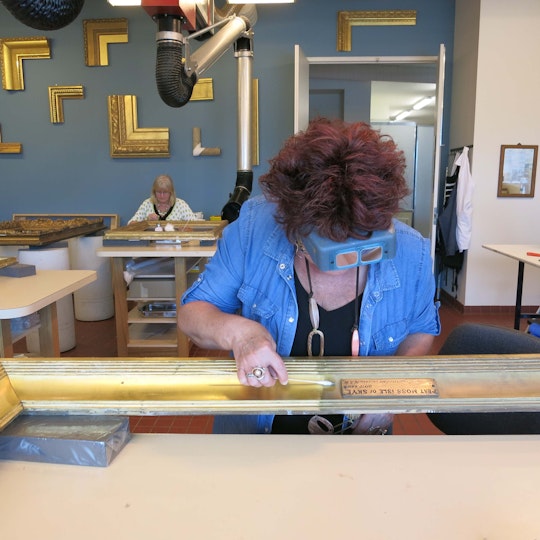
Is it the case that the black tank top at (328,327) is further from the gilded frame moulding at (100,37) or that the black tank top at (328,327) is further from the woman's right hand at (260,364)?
the gilded frame moulding at (100,37)

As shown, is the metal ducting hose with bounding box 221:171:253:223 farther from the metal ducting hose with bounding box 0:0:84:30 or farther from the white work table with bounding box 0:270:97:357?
the metal ducting hose with bounding box 0:0:84:30

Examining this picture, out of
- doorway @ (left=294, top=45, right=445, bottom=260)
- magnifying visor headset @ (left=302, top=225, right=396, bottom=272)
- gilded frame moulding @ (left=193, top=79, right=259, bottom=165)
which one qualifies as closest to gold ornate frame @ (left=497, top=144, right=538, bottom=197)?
doorway @ (left=294, top=45, right=445, bottom=260)

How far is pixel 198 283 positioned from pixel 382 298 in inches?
18.9

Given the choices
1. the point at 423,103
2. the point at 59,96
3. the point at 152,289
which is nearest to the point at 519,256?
the point at 152,289

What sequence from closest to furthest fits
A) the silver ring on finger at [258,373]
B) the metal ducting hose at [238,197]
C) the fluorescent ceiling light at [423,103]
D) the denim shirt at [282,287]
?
1. the silver ring on finger at [258,373]
2. the denim shirt at [282,287]
3. the metal ducting hose at [238,197]
4. the fluorescent ceiling light at [423,103]

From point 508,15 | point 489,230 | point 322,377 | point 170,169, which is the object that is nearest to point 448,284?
point 489,230

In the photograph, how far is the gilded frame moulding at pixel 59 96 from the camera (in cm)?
527

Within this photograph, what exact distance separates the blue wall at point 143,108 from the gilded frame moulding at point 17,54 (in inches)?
2.8

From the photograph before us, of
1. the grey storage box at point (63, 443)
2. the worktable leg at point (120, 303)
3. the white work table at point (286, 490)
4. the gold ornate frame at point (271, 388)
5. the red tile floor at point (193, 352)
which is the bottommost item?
the red tile floor at point (193, 352)

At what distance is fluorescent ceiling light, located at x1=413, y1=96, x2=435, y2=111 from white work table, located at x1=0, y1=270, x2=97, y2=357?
308 inches

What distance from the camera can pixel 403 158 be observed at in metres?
1.08

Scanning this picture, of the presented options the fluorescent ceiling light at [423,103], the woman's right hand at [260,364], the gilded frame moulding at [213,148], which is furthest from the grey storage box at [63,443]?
the fluorescent ceiling light at [423,103]

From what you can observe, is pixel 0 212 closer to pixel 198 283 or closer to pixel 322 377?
pixel 198 283

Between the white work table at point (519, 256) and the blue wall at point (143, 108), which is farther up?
the blue wall at point (143, 108)
